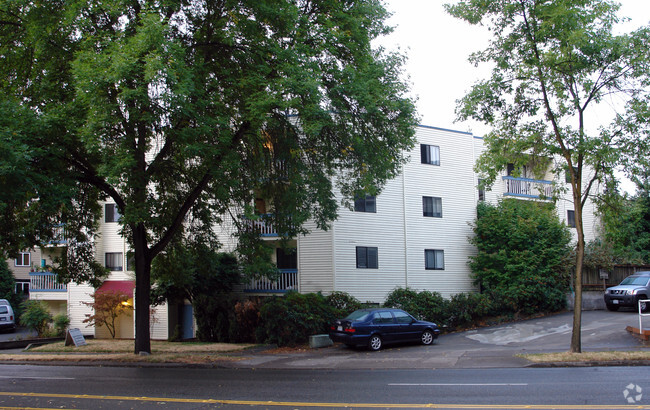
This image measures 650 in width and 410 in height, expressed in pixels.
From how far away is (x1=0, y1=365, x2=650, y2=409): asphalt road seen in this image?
31.5 feet

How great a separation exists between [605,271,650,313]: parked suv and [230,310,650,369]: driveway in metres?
1.11

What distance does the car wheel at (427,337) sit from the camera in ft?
71.5

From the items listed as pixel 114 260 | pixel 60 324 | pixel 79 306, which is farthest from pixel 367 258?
pixel 60 324

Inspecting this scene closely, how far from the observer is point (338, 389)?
11.4 m

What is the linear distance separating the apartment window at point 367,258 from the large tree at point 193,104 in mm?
6963

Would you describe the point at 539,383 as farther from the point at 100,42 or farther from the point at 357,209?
the point at 357,209

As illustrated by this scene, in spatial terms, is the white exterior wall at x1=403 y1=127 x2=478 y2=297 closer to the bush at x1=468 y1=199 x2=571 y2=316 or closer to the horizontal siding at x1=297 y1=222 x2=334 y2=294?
the bush at x1=468 y1=199 x2=571 y2=316

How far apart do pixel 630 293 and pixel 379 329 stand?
46.3 feet

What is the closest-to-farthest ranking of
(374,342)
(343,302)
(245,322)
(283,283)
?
(374,342) → (343,302) → (245,322) → (283,283)

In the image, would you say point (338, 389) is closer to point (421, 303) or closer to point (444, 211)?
point (421, 303)

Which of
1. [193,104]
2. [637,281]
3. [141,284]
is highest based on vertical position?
[193,104]

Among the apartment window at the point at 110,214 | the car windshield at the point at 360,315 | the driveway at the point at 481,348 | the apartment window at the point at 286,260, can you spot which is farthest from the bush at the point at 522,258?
the apartment window at the point at 110,214

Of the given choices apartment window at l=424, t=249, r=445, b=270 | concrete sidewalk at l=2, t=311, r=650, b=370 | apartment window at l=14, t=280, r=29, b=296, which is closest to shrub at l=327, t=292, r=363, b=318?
concrete sidewalk at l=2, t=311, r=650, b=370

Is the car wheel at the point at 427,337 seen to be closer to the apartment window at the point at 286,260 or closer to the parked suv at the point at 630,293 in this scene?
the apartment window at the point at 286,260
